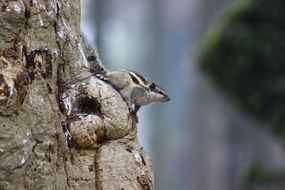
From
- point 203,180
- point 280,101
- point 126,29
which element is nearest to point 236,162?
point 203,180

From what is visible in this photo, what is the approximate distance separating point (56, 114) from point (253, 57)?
13.1 feet

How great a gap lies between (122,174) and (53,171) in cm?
18

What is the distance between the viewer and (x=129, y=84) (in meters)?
2.32

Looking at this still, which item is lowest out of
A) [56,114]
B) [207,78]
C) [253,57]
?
[207,78]

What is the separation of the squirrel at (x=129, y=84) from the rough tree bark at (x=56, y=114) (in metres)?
0.03

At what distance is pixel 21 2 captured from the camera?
2102mm

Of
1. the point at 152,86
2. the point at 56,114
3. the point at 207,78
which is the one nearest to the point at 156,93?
the point at 152,86

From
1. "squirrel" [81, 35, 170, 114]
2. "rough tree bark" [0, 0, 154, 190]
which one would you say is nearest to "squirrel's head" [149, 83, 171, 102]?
"squirrel" [81, 35, 170, 114]

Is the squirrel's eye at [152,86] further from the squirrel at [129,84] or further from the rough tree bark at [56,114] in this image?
the rough tree bark at [56,114]

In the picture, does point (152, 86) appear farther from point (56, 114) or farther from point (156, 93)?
point (56, 114)

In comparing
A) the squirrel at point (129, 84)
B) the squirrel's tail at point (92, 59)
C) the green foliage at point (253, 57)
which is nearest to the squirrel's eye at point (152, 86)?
the squirrel at point (129, 84)

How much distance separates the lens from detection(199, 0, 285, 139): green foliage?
600 cm

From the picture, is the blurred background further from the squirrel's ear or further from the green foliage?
Answer: the squirrel's ear

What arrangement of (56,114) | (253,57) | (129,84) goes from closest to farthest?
(56,114) → (129,84) → (253,57)
